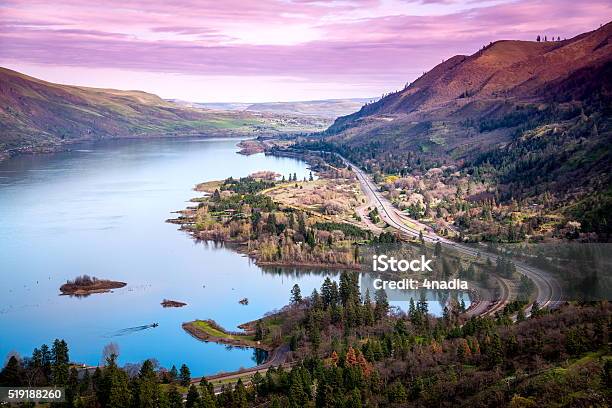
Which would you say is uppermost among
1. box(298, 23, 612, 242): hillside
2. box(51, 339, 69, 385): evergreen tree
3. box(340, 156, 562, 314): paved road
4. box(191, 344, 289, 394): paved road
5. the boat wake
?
box(298, 23, 612, 242): hillside

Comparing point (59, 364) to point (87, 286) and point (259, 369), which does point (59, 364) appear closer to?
point (259, 369)

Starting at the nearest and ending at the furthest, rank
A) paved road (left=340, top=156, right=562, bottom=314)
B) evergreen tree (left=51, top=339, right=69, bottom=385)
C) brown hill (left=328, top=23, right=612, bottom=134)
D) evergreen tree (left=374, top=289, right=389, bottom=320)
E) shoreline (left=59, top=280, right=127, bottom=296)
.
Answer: evergreen tree (left=51, top=339, right=69, bottom=385), evergreen tree (left=374, top=289, right=389, bottom=320), paved road (left=340, top=156, right=562, bottom=314), shoreline (left=59, top=280, right=127, bottom=296), brown hill (left=328, top=23, right=612, bottom=134)

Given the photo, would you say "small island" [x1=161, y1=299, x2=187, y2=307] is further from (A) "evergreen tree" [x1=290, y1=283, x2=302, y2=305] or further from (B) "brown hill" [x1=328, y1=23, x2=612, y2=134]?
(B) "brown hill" [x1=328, y1=23, x2=612, y2=134]

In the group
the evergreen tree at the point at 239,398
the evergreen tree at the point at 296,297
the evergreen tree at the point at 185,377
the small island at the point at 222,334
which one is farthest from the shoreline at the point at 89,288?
the evergreen tree at the point at 239,398

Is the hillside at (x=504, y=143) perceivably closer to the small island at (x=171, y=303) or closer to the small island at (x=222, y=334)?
the small island at (x=222, y=334)

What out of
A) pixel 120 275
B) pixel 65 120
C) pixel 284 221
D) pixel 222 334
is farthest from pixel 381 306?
pixel 65 120

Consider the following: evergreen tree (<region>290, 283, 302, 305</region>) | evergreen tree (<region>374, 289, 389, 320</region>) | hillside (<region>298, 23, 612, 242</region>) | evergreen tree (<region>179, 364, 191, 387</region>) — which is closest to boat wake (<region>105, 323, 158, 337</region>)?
evergreen tree (<region>290, 283, 302, 305</region>)
